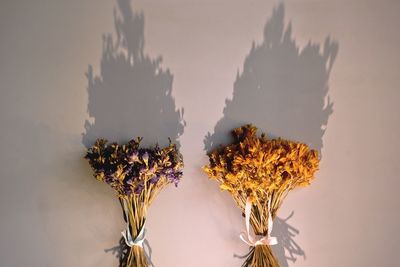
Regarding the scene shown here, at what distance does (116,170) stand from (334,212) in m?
0.92

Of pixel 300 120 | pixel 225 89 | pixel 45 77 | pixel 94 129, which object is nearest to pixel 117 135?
pixel 94 129

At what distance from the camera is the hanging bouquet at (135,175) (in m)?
1.45

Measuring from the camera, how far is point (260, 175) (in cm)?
146

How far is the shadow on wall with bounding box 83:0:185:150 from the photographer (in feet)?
5.43

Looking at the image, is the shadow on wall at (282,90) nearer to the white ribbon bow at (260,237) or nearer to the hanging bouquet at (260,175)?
the hanging bouquet at (260,175)

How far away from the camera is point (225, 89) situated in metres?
1.73

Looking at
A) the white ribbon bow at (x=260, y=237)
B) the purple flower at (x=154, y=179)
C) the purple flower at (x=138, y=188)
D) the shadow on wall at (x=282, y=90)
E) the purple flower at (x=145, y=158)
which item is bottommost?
the white ribbon bow at (x=260, y=237)

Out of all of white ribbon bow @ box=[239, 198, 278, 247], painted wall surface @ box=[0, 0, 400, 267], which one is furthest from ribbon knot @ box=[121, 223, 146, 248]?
white ribbon bow @ box=[239, 198, 278, 247]

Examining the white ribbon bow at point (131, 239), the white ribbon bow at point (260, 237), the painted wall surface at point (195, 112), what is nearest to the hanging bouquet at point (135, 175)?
the white ribbon bow at point (131, 239)

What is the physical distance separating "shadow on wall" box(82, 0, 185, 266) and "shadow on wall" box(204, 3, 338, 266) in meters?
0.24

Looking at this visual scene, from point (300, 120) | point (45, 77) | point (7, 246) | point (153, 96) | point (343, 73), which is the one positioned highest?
point (45, 77)

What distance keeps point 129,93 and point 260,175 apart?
2.09 feet

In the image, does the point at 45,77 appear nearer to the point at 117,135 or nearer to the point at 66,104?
the point at 66,104

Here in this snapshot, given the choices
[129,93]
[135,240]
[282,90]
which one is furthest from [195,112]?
[135,240]
